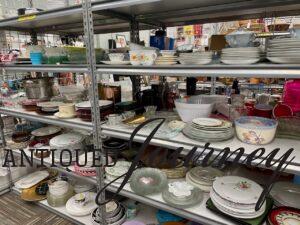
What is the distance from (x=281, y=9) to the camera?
140 cm

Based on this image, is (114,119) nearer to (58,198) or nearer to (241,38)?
(241,38)

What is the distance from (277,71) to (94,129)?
3.39 feet

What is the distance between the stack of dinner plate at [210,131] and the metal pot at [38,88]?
4.81 feet

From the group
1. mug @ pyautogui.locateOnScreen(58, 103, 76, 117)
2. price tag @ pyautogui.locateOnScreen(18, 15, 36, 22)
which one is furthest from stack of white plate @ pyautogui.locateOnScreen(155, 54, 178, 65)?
price tag @ pyautogui.locateOnScreen(18, 15, 36, 22)

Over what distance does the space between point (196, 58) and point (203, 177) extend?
28.9 inches

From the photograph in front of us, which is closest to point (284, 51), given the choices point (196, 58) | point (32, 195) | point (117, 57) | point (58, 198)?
point (196, 58)

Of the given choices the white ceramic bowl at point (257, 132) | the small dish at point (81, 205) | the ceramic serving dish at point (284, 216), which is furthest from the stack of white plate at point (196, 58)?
the small dish at point (81, 205)

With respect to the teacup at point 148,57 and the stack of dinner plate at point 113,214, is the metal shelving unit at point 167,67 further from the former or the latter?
the stack of dinner plate at point 113,214

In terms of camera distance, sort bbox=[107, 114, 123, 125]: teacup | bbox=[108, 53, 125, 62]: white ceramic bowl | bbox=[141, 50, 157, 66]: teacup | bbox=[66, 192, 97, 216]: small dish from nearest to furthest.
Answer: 1. bbox=[141, 50, 157, 66]: teacup
2. bbox=[108, 53, 125, 62]: white ceramic bowl
3. bbox=[107, 114, 123, 125]: teacup
4. bbox=[66, 192, 97, 216]: small dish

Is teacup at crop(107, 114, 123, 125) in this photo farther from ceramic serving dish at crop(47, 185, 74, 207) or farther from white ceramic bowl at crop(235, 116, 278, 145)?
ceramic serving dish at crop(47, 185, 74, 207)

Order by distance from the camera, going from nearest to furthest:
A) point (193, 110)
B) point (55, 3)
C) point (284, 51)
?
point (284, 51)
point (193, 110)
point (55, 3)

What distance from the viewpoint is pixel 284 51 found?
2.90ft

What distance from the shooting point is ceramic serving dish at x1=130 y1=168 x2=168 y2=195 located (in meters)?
1.37

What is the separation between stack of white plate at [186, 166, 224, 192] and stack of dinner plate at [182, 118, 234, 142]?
1.14 feet
